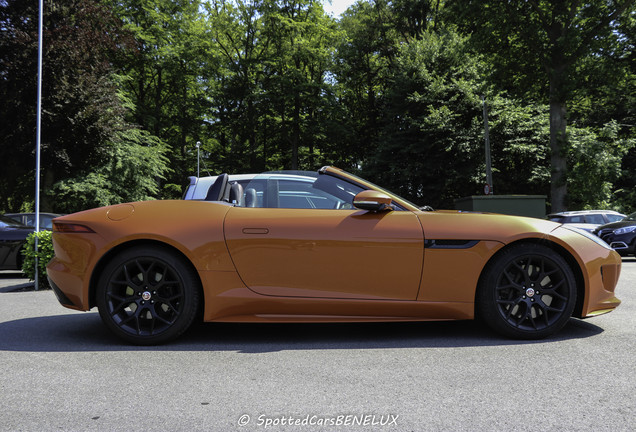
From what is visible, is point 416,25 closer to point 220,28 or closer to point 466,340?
point 220,28

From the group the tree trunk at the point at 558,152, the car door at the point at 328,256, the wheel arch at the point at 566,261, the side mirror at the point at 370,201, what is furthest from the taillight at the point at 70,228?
the tree trunk at the point at 558,152

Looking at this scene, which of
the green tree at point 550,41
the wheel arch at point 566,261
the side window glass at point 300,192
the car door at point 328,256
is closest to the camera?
the car door at point 328,256

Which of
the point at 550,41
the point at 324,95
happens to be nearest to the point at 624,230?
the point at 550,41

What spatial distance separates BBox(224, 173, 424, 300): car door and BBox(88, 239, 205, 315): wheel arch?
0.34m

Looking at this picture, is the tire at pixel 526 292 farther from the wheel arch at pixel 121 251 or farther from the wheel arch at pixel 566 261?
the wheel arch at pixel 121 251

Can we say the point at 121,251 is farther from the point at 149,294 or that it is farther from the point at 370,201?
the point at 370,201

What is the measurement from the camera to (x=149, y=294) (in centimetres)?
389

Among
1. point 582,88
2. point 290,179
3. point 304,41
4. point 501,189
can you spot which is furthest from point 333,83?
point 290,179

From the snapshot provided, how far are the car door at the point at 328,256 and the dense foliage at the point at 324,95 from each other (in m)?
17.8

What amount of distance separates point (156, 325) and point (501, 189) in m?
25.2

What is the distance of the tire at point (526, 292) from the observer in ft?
12.9

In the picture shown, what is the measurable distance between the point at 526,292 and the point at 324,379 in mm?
1765

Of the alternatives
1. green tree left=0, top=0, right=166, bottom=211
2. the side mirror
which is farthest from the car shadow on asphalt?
green tree left=0, top=0, right=166, bottom=211

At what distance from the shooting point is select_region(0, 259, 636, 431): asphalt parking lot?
8.18 feet
